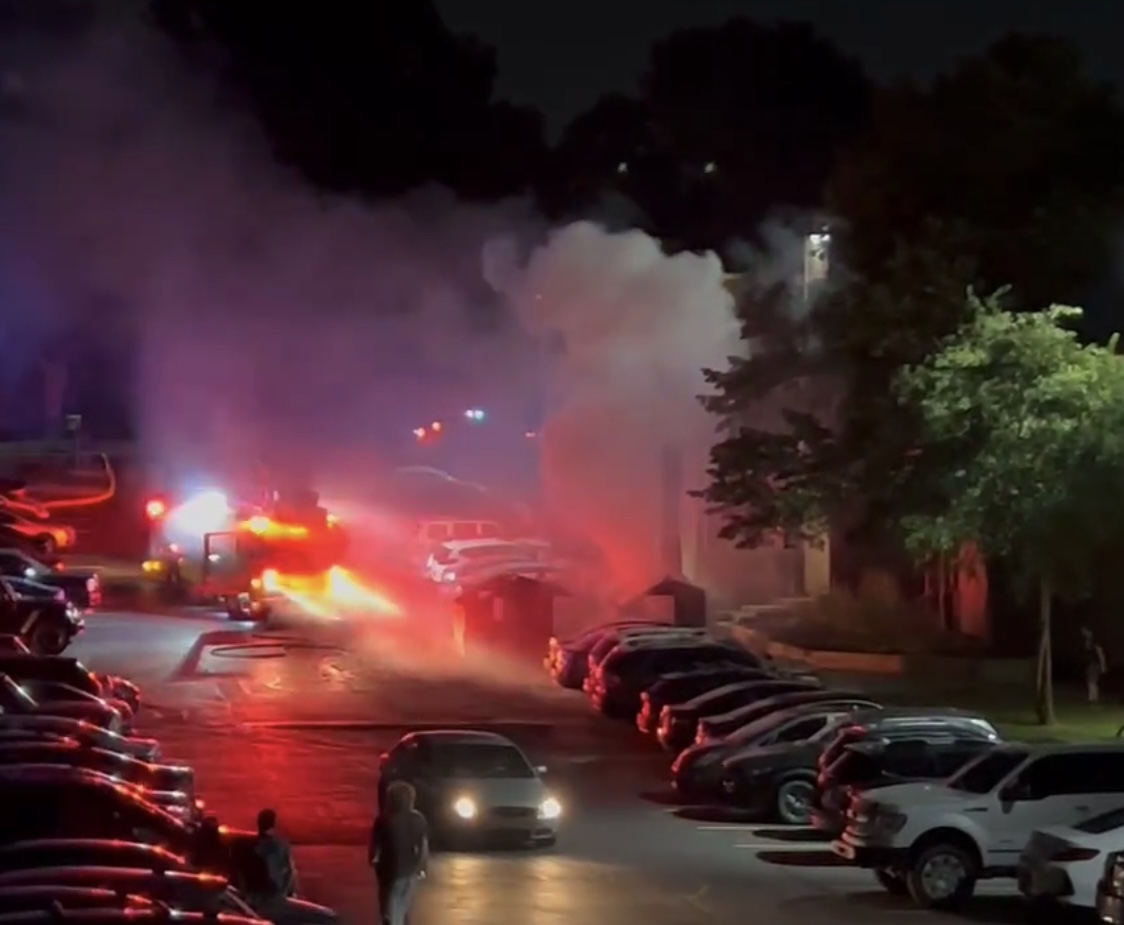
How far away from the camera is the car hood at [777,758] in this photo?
22781 millimetres

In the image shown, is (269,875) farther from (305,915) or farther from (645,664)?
(645,664)

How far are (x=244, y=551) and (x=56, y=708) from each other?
23973 mm

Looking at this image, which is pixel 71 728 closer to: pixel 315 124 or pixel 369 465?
pixel 315 124

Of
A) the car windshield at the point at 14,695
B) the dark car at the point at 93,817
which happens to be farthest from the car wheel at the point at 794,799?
the dark car at the point at 93,817

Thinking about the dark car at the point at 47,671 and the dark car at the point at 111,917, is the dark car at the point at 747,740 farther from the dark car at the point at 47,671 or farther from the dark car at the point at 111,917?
the dark car at the point at 111,917

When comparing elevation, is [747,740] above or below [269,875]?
above

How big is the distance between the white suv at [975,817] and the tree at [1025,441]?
1003cm

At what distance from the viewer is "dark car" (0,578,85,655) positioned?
1276 inches

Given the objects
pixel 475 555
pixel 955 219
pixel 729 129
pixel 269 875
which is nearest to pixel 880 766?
pixel 269 875

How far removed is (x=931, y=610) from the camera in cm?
3969

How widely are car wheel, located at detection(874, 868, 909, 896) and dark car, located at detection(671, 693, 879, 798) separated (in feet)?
14.4

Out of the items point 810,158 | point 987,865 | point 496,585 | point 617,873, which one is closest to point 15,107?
point 496,585

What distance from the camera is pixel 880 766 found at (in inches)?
804

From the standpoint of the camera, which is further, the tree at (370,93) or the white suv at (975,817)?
the tree at (370,93)
